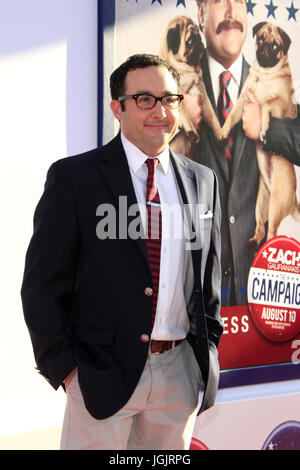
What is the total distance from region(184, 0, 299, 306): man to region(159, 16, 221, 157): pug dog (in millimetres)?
39

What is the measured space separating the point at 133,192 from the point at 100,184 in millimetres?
110

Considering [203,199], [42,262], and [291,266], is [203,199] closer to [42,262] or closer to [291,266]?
[42,262]

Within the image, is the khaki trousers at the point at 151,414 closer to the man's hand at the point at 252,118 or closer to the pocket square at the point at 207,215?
the pocket square at the point at 207,215

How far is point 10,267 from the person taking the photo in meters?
2.77

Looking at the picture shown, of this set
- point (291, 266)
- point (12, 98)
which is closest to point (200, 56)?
point (12, 98)

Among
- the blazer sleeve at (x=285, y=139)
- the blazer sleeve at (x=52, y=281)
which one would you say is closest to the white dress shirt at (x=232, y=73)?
the blazer sleeve at (x=285, y=139)

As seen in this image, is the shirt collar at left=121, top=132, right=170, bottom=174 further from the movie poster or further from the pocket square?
the movie poster

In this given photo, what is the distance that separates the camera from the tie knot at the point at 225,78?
10.8 feet

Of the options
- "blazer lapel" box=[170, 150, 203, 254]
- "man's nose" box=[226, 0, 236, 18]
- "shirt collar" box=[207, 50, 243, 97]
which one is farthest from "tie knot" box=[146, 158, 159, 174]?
"man's nose" box=[226, 0, 236, 18]

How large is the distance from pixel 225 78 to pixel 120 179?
1425 millimetres

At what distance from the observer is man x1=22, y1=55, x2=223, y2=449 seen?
202cm

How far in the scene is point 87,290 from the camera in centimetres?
206

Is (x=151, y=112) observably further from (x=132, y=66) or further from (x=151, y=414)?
(x=151, y=414)

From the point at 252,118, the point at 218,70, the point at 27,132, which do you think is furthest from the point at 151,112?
the point at 252,118
